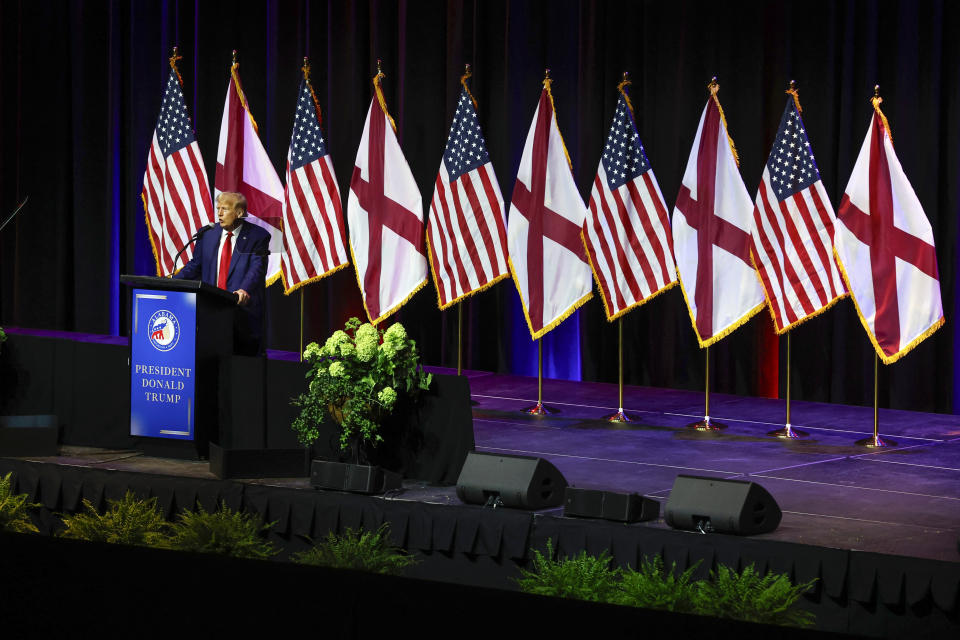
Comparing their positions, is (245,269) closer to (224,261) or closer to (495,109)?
(224,261)

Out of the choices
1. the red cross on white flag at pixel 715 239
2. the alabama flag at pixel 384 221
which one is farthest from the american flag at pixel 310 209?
the red cross on white flag at pixel 715 239

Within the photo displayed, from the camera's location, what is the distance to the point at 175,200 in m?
11.0

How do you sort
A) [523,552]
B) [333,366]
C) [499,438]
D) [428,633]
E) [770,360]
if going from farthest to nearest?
1. [770,360]
2. [499,438]
3. [333,366]
4. [523,552]
5. [428,633]

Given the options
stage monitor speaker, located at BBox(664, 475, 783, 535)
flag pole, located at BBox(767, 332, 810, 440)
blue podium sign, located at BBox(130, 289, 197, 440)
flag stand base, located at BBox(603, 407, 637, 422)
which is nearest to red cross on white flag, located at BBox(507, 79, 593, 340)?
flag stand base, located at BBox(603, 407, 637, 422)

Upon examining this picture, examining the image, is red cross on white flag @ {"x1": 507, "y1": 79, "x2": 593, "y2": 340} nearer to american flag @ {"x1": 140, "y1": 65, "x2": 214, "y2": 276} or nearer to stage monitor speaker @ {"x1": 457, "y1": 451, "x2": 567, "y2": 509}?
american flag @ {"x1": 140, "y1": 65, "x2": 214, "y2": 276}

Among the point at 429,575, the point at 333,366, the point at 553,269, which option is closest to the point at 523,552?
the point at 429,575

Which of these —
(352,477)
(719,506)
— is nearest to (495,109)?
(352,477)

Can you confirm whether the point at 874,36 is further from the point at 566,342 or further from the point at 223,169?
the point at 223,169

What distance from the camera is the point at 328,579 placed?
3299 millimetres

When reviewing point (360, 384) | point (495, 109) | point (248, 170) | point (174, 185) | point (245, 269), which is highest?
point (495, 109)

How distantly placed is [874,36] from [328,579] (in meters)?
7.83

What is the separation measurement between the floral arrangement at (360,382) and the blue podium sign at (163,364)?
0.77 m

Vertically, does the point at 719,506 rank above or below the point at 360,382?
below

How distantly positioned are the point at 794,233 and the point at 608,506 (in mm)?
3626
